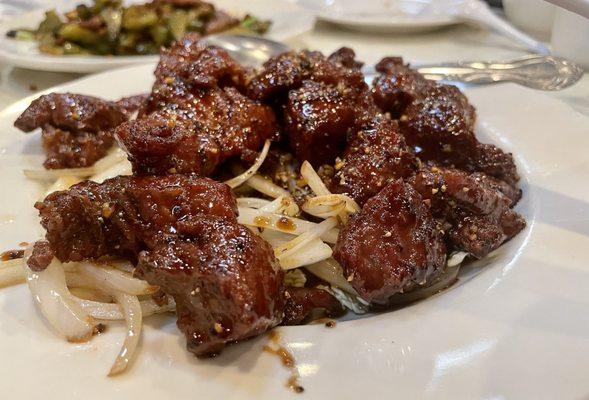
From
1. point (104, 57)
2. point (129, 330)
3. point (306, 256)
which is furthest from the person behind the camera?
point (104, 57)

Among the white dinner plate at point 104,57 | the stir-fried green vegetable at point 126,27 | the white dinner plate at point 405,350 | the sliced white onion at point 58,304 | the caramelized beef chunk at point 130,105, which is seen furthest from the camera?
the stir-fried green vegetable at point 126,27

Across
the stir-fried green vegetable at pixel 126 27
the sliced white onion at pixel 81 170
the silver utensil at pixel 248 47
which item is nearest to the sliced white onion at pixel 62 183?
the sliced white onion at pixel 81 170

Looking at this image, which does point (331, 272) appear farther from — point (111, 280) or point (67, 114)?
point (67, 114)

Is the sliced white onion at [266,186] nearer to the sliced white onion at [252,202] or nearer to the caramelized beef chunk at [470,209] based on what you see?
the sliced white onion at [252,202]

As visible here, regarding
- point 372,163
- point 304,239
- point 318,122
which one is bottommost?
point 304,239

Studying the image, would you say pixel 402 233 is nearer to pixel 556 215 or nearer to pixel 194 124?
pixel 556 215

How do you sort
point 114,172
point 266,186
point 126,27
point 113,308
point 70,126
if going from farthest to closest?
1. point 126,27
2. point 70,126
3. point 114,172
4. point 266,186
5. point 113,308

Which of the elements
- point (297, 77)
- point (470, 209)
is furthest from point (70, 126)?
point (470, 209)
